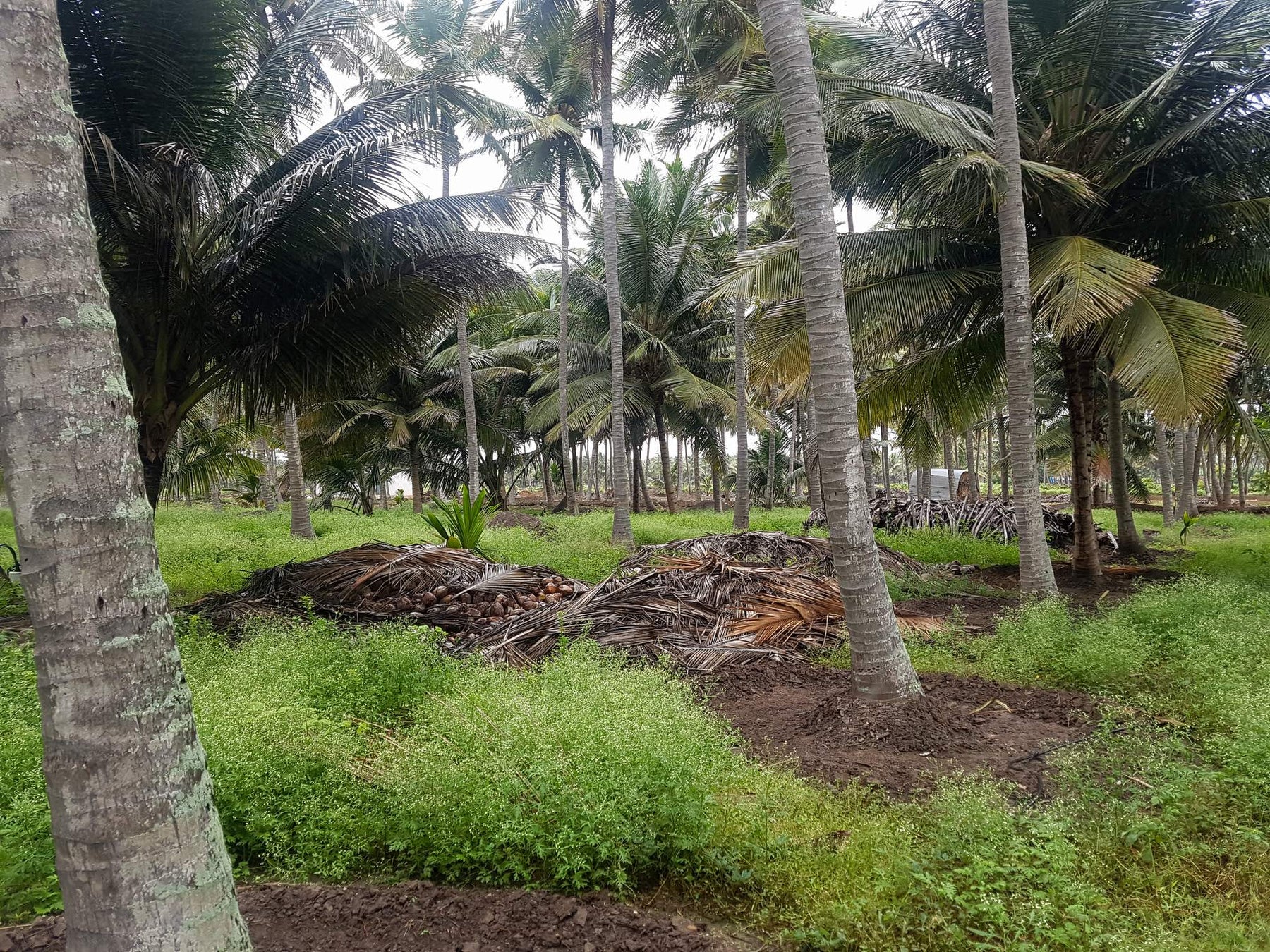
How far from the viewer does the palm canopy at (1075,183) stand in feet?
22.0

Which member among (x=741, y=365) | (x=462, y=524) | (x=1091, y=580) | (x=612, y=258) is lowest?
(x=1091, y=580)

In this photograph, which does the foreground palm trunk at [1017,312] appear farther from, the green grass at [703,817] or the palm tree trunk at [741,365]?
the palm tree trunk at [741,365]

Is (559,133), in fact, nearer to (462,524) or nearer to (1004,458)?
(462,524)

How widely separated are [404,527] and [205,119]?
9063mm

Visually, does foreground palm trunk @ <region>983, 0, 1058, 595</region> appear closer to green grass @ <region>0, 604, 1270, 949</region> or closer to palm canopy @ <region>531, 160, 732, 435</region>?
green grass @ <region>0, 604, 1270, 949</region>

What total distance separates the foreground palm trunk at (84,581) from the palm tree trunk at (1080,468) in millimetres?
9484

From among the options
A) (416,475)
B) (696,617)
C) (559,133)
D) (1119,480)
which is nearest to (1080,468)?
(1119,480)

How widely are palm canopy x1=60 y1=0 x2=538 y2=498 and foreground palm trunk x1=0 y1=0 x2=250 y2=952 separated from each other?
172 inches

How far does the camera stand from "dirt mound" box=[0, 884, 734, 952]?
7.23 feet

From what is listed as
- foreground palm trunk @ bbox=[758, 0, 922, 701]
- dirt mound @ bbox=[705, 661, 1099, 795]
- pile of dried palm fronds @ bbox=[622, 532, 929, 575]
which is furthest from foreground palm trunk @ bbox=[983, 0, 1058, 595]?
foreground palm trunk @ bbox=[758, 0, 922, 701]

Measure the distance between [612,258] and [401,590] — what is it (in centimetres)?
826

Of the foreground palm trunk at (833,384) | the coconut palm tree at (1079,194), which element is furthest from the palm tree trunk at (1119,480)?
the foreground palm trunk at (833,384)

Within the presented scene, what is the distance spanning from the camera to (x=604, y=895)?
2500mm

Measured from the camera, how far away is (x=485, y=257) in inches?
308
